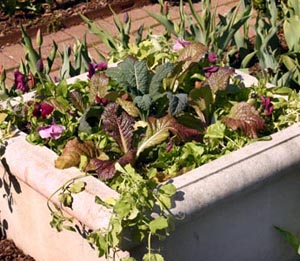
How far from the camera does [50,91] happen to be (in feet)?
11.0

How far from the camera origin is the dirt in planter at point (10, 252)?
325 centimetres

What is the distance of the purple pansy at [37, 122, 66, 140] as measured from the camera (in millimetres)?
3037

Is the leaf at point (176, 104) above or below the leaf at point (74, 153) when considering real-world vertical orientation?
above

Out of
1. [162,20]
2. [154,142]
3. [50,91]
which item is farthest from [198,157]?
[162,20]

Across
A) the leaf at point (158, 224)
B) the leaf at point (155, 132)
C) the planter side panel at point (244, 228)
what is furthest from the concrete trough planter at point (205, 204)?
the leaf at point (155, 132)

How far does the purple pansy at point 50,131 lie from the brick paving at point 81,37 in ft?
5.02

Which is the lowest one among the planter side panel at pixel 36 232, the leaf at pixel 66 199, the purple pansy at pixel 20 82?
the planter side panel at pixel 36 232

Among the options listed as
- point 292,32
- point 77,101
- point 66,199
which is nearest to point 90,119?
point 77,101

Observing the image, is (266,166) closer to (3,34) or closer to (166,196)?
(166,196)

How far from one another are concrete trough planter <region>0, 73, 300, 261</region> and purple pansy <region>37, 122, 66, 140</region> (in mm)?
57

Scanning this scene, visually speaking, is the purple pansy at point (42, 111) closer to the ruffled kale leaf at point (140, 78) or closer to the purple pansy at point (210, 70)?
the ruffled kale leaf at point (140, 78)

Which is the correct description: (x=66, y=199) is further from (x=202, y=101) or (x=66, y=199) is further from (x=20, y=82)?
(x=20, y=82)

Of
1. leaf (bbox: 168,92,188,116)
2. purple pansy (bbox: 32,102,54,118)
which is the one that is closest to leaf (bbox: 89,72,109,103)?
purple pansy (bbox: 32,102,54,118)

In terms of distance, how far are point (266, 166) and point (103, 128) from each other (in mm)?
547
